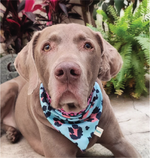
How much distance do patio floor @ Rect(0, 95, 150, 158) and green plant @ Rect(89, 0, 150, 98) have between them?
21 cm

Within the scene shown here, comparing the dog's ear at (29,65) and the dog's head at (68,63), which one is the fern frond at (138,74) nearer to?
the dog's head at (68,63)

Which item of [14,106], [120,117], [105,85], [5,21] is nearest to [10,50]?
[5,21]

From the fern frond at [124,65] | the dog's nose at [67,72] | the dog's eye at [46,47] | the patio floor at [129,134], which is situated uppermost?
the dog's eye at [46,47]

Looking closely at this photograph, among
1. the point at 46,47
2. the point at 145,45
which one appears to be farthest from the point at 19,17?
the point at 46,47

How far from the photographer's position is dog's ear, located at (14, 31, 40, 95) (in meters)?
1.25

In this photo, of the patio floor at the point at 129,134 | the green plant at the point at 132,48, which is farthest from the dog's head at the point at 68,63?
the green plant at the point at 132,48

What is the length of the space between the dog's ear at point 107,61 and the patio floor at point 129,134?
0.71m

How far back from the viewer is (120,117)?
2150 millimetres

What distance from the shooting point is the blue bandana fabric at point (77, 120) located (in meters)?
1.29

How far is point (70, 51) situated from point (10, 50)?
2.76 meters

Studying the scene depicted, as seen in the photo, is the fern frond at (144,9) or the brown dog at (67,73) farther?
the fern frond at (144,9)

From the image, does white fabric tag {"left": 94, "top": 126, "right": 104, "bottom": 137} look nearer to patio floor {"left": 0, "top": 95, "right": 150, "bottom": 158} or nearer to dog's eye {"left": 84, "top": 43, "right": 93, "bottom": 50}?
patio floor {"left": 0, "top": 95, "right": 150, "bottom": 158}

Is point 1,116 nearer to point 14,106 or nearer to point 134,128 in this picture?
point 14,106

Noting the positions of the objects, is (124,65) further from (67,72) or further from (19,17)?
(19,17)
